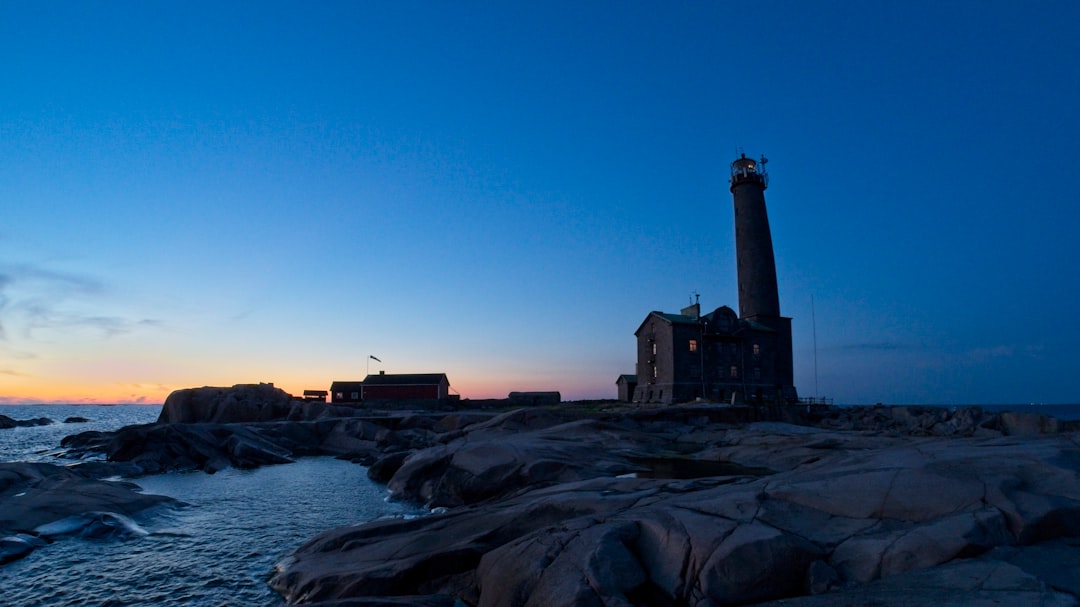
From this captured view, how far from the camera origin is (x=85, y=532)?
17031 mm

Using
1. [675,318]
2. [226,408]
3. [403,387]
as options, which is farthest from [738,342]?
[226,408]

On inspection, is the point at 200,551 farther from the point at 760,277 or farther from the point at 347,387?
the point at 347,387

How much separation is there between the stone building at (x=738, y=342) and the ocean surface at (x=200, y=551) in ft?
137

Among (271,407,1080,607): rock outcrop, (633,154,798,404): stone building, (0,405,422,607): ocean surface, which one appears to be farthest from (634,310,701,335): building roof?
(271,407,1080,607): rock outcrop

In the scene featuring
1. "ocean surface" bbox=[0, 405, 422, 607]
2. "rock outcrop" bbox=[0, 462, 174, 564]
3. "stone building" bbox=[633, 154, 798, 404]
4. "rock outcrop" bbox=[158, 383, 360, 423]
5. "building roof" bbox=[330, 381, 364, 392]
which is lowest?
"ocean surface" bbox=[0, 405, 422, 607]

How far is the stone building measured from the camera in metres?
62.0

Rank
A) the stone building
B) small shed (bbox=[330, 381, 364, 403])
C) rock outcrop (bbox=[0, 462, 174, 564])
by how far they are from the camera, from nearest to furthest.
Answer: rock outcrop (bbox=[0, 462, 174, 564]) < the stone building < small shed (bbox=[330, 381, 364, 403])

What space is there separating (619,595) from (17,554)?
54.4 ft

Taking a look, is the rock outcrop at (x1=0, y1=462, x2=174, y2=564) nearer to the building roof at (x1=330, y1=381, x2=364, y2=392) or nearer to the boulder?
the boulder

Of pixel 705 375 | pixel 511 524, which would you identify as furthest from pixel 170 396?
pixel 511 524

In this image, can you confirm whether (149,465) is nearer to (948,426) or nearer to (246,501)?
(246,501)

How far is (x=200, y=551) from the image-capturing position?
16219 millimetres

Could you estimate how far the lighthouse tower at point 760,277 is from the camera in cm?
6850

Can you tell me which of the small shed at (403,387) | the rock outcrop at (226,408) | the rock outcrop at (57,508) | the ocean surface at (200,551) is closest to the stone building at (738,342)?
the small shed at (403,387)
